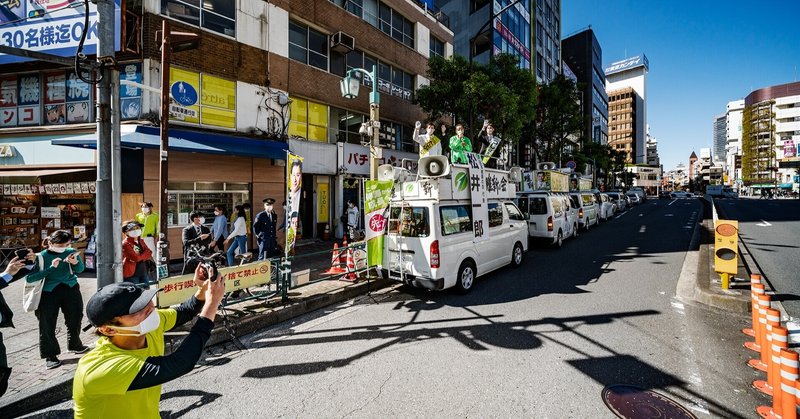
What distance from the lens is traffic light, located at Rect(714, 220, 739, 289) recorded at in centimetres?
677

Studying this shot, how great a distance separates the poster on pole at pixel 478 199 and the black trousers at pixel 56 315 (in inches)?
268

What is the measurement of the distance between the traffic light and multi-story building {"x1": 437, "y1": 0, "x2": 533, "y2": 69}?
24675mm

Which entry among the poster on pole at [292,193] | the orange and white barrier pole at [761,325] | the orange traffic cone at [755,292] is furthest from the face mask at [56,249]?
the orange traffic cone at [755,292]

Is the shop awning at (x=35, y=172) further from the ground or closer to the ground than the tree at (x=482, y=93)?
closer to the ground

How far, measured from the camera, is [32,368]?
4371 mm

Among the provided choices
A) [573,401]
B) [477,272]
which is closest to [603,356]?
[573,401]

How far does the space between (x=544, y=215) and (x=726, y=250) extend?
19.4 feet

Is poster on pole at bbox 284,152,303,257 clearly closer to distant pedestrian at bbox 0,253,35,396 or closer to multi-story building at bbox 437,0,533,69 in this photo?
distant pedestrian at bbox 0,253,35,396

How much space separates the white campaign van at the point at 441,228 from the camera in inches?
271

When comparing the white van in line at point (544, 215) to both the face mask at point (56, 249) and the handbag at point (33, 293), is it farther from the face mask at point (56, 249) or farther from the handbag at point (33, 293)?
the handbag at point (33, 293)


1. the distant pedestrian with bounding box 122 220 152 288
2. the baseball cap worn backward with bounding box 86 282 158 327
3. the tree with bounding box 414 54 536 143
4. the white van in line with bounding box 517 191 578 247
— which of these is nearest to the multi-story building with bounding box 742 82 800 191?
the tree with bounding box 414 54 536 143

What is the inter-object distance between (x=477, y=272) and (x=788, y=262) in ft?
30.2

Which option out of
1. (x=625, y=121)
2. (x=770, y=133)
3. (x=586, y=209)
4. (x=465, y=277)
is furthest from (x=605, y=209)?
(x=770, y=133)

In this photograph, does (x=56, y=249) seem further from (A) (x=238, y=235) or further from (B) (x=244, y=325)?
(A) (x=238, y=235)
